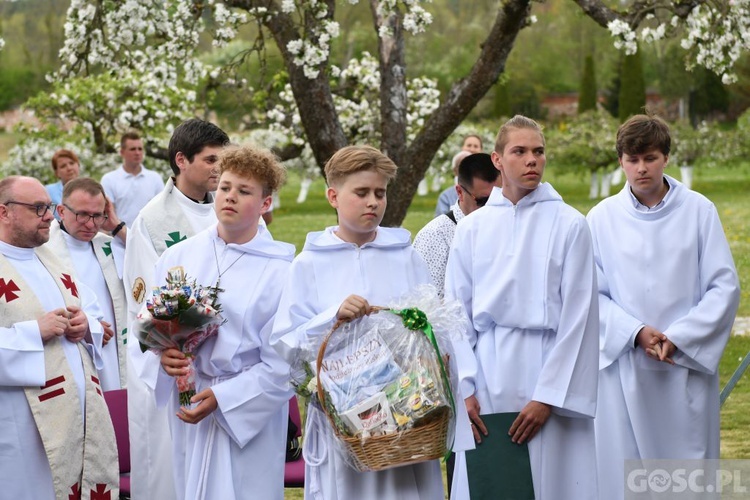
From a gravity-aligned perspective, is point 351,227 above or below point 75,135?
below

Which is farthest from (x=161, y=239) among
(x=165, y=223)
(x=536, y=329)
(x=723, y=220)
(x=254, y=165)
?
(x=723, y=220)

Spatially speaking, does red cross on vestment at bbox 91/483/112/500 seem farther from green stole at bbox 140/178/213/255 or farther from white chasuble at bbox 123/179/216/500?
green stole at bbox 140/178/213/255

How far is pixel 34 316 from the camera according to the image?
5.72 meters

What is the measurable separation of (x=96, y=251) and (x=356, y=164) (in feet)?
10.9

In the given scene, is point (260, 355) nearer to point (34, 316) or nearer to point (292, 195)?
point (34, 316)

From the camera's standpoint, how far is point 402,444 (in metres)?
4.43

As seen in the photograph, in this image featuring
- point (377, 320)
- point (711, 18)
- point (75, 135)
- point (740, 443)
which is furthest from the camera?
point (75, 135)

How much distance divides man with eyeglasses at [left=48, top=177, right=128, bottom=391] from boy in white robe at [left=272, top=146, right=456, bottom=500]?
2.57 m

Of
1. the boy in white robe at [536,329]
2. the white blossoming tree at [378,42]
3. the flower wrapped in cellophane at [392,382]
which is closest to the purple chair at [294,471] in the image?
the boy in white robe at [536,329]

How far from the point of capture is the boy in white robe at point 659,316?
609cm

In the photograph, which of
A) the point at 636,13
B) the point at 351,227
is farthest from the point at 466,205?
the point at 636,13

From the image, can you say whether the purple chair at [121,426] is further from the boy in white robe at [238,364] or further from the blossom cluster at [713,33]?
the blossom cluster at [713,33]

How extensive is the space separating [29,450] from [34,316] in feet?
2.12

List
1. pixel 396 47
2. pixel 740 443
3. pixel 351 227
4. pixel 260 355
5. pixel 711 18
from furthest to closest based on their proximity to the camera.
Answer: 1. pixel 396 47
2. pixel 711 18
3. pixel 740 443
4. pixel 260 355
5. pixel 351 227
